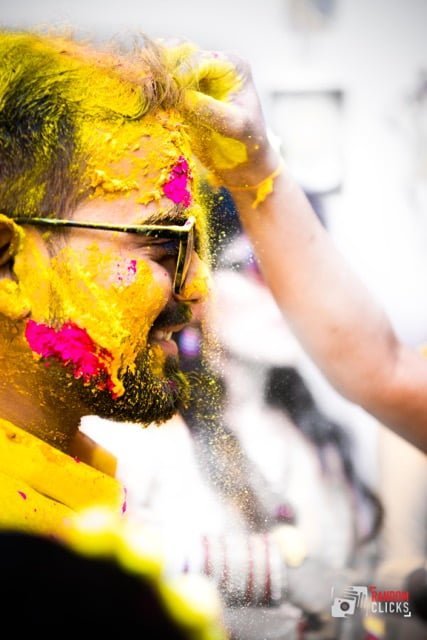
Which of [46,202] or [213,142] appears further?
[213,142]

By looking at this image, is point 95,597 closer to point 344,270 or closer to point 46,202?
point 46,202

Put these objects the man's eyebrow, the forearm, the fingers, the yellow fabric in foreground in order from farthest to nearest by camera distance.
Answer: the forearm < the fingers < the man's eyebrow < the yellow fabric in foreground

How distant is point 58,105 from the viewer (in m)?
1.68

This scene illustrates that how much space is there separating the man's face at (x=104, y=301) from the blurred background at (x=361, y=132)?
0.49 meters

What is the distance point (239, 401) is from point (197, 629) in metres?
1.17

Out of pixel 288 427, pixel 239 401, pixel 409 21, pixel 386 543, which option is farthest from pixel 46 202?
pixel 386 543

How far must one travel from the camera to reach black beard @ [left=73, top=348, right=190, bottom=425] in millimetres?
1797

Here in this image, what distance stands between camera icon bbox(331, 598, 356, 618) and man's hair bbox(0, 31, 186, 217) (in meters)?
1.32

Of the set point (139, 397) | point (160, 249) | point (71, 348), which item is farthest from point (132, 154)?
point (139, 397)

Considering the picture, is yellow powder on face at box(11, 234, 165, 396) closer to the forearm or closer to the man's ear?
the man's ear

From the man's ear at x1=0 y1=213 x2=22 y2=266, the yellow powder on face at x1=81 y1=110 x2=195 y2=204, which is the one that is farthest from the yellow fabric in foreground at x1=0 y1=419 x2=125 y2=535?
the yellow powder on face at x1=81 y1=110 x2=195 y2=204

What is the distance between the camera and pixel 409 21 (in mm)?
2070

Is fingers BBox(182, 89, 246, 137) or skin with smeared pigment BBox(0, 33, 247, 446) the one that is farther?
fingers BBox(182, 89, 246, 137)

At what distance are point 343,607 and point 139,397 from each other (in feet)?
2.84
